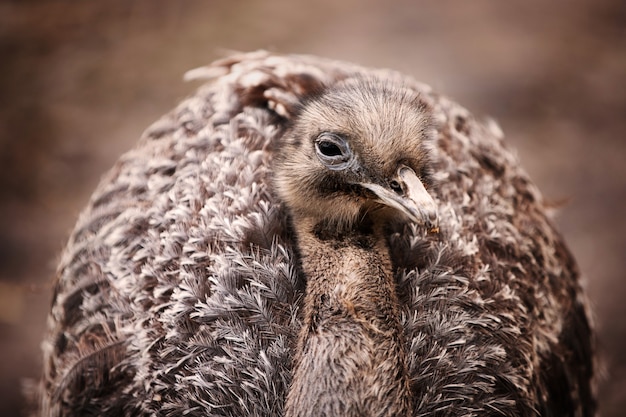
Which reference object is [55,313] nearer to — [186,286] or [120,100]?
[186,286]

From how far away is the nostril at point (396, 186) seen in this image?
2404 mm

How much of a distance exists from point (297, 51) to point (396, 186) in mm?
5113

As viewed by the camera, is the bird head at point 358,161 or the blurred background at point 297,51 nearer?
the bird head at point 358,161

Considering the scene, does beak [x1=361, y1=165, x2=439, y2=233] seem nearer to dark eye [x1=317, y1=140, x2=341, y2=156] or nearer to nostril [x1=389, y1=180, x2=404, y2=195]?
nostril [x1=389, y1=180, x2=404, y2=195]

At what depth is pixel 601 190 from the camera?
19.9ft

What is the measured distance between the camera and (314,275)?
250 cm

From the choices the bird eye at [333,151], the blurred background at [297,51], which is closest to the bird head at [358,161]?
the bird eye at [333,151]

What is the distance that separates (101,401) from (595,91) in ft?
17.9

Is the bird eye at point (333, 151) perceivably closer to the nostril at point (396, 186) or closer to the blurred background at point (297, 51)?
the nostril at point (396, 186)

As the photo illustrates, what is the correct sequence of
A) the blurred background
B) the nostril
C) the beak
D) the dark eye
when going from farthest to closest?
the blurred background < the dark eye < the nostril < the beak

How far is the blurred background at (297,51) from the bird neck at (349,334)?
317 centimetres

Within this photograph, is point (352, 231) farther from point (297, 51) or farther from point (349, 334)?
point (297, 51)

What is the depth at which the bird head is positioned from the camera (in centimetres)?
244

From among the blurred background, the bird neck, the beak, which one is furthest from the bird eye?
the blurred background
